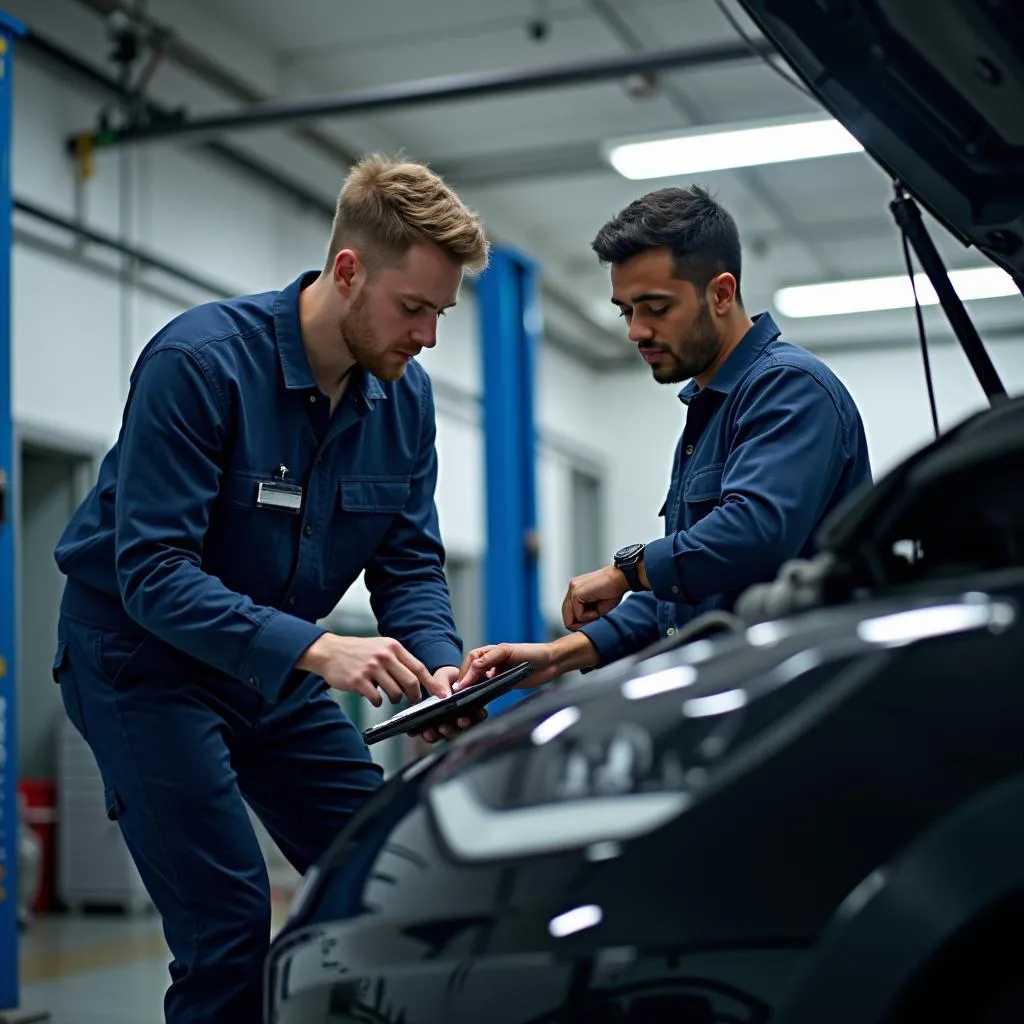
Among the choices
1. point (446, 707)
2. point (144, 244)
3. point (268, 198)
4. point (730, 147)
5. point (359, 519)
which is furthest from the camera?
point (268, 198)

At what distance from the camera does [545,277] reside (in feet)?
43.4

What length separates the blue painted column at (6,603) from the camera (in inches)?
171

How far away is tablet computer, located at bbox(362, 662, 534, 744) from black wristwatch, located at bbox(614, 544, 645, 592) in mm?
238

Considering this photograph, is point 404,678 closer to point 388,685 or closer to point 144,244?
point 388,685

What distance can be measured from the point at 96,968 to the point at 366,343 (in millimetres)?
3731

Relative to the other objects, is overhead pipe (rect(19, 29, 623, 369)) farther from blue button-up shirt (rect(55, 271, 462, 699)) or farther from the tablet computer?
the tablet computer

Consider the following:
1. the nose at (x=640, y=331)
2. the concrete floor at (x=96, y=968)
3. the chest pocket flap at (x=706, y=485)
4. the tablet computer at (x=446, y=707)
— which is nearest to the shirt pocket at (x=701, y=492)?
the chest pocket flap at (x=706, y=485)

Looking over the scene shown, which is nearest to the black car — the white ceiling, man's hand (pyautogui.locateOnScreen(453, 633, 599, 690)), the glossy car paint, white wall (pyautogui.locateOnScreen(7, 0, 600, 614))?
the glossy car paint

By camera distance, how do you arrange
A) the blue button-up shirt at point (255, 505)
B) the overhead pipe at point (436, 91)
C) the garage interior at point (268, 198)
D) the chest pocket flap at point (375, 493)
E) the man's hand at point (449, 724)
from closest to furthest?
the blue button-up shirt at point (255, 505)
the man's hand at point (449, 724)
the chest pocket flap at point (375, 493)
the overhead pipe at point (436, 91)
the garage interior at point (268, 198)

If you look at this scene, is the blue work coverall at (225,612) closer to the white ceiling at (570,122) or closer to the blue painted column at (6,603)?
the blue painted column at (6,603)

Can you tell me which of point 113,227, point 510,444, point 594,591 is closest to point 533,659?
point 594,591

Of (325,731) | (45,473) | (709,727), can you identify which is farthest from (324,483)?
(45,473)

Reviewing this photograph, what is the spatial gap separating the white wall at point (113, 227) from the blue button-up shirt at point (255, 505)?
5168 millimetres

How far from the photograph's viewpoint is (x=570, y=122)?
10.2 meters
